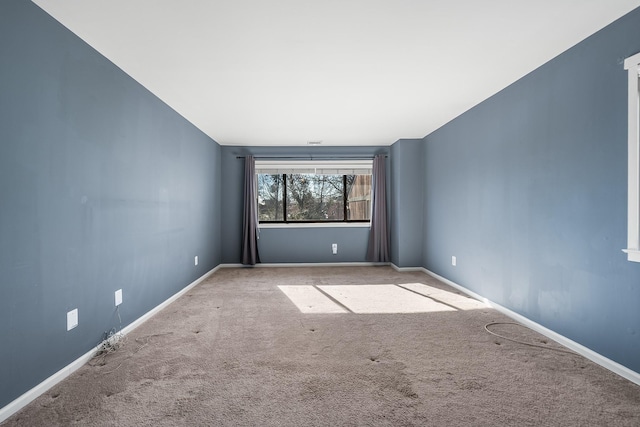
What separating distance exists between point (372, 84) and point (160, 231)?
8.84 feet

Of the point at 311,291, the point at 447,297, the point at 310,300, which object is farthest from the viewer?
the point at 311,291

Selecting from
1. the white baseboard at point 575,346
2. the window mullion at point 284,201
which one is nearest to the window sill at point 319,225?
the window mullion at point 284,201

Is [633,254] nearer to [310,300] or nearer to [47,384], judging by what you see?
[310,300]

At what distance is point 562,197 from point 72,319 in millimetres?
3696

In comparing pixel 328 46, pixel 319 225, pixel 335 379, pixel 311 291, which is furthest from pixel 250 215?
pixel 335 379

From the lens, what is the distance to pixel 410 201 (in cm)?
508

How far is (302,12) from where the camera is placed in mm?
1840

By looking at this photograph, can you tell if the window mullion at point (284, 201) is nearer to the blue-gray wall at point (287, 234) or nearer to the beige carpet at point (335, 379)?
the blue-gray wall at point (287, 234)

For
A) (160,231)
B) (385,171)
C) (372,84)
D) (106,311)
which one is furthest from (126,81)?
(385,171)

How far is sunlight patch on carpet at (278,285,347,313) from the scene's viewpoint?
10.4 feet

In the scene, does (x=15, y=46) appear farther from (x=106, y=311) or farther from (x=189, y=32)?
(x=106, y=311)

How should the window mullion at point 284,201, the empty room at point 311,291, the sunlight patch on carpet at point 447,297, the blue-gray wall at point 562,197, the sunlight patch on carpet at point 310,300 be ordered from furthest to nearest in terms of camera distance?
1. the window mullion at point 284,201
2. the sunlight patch on carpet at point 447,297
3. the sunlight patch on carpet at point 310,300
4. the blue-gray wall at point 562,197
5. the empty room at point 311,291

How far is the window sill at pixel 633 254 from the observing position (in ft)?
5.89

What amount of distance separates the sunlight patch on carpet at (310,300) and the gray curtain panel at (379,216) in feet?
6.06
